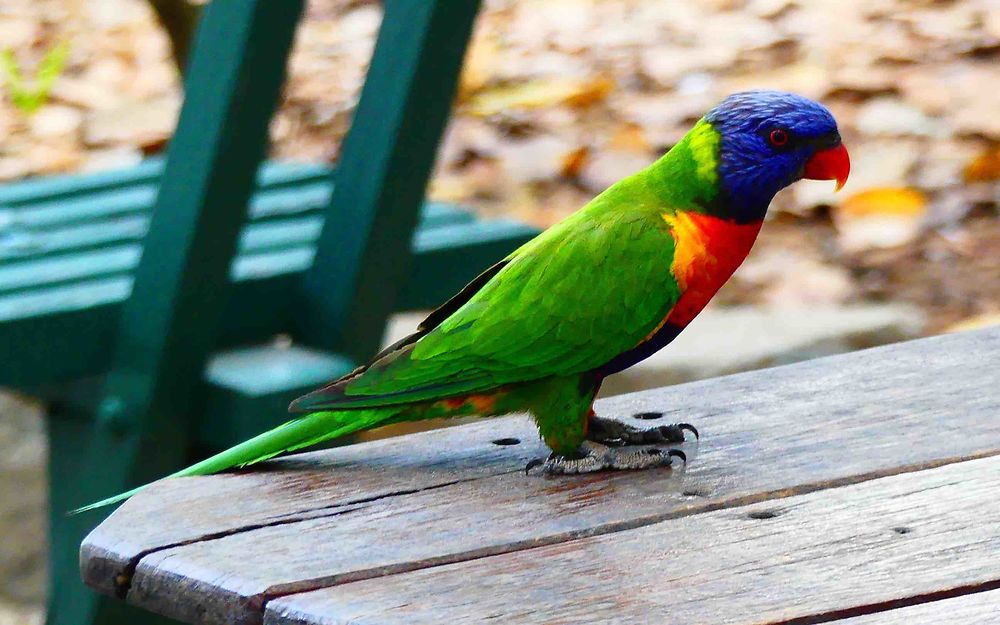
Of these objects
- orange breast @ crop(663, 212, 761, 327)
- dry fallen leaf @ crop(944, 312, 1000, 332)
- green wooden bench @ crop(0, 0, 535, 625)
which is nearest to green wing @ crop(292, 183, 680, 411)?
orange breast @ crop(663, 212, 761, 327)

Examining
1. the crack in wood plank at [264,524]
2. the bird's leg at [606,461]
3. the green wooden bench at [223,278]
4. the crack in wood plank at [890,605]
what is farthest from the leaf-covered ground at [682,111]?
the crack in wood plank at [890,605]

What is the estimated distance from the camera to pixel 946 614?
1.30 m

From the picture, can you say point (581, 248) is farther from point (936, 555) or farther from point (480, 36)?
point (480, 36)

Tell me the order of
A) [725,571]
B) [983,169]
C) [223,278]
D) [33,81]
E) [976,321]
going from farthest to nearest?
[33,81] → [983,169] → [976,321] → [223,278] → [725,571]

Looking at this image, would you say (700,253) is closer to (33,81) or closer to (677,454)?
(677,454)

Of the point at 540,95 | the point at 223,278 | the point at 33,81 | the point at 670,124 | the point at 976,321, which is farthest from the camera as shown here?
the point at 33,81

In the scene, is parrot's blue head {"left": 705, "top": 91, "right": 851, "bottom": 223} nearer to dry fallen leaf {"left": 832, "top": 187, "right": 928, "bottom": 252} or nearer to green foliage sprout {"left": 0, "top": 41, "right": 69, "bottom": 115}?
dry fallen leaf {"left": 832, "top": 187, "right": 928, "bottom": 252}

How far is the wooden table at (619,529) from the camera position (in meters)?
1.35

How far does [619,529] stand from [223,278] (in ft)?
4.58

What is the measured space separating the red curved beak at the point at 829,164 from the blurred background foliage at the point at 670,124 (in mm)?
1634

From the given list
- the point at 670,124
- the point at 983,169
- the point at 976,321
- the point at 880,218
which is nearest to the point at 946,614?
the point at 976,321

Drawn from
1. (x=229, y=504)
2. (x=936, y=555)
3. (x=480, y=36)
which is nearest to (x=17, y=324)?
(x=229, y=504)

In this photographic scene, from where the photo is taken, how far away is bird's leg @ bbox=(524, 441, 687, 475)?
1.78 metres

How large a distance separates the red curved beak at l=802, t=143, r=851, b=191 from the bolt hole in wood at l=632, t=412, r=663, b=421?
38 centimetres
